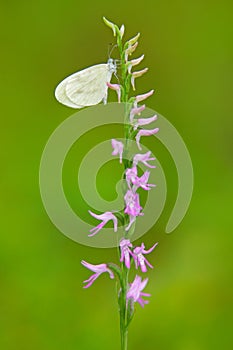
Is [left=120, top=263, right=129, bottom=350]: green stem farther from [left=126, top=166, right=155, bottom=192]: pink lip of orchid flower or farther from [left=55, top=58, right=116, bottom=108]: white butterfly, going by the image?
[left=55, top=58, right=116, bottom=108]: white butterfly

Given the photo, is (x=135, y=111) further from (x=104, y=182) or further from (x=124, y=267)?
(x=104, y=182)

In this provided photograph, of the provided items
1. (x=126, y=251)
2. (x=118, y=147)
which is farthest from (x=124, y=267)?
(x=118, y=147)

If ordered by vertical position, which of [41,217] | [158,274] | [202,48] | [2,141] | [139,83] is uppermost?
[202,48]

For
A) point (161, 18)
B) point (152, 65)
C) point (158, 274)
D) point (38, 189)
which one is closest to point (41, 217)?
point (38, 189)

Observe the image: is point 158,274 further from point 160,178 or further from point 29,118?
point 29,118

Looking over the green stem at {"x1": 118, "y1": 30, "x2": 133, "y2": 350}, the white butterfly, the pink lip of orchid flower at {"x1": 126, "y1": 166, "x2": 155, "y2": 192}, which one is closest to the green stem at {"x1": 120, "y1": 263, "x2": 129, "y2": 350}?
the green stem at {"x1": 118, "y1": 30, "x2": 133, "y2": 350}

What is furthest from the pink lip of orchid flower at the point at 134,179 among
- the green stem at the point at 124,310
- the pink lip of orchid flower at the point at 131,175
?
the green stem at the point at 124,310

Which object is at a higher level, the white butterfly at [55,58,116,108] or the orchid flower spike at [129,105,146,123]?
the white butterfly at [55,58,116,108]

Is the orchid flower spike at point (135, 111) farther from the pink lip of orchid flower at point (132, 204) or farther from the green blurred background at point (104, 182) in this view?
the green blurred background at point (104, 182)
